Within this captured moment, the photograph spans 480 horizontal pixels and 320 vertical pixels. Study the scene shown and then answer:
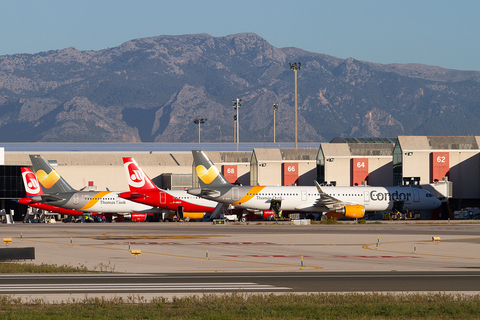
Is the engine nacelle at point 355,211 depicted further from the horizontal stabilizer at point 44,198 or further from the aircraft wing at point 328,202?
the horizontal stabilizer at point 44,198

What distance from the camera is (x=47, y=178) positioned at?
2977 inches

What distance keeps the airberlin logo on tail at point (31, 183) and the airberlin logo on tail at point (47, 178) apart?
7.45ft

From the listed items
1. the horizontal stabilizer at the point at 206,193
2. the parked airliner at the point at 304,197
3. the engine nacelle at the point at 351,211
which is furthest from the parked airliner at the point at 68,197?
the engine nacelle at the point at 351,211

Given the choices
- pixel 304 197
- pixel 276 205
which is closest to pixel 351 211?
pixel 304 197

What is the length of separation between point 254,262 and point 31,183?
53327 millimetres

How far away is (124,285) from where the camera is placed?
23.6 metres

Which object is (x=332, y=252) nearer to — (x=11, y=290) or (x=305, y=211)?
(x=11, y=290)

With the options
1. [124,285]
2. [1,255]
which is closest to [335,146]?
[1,255]

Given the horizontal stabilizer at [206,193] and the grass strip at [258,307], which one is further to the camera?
the horizontal stabilizer at [206,193]

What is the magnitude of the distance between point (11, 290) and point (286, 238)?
2766 centimetres

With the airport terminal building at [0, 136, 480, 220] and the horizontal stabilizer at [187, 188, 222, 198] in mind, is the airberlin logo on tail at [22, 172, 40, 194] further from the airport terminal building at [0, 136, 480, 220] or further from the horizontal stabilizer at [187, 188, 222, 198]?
the horizontal stabilizer at [187, 188, 222, 198]

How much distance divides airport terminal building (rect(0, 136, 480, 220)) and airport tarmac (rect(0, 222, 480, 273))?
27.9 meters

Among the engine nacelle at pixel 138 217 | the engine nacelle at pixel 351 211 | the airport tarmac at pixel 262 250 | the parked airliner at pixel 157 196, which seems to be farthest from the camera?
the engine nacelle at pixel 138 217

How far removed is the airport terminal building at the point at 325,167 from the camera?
82250mm
